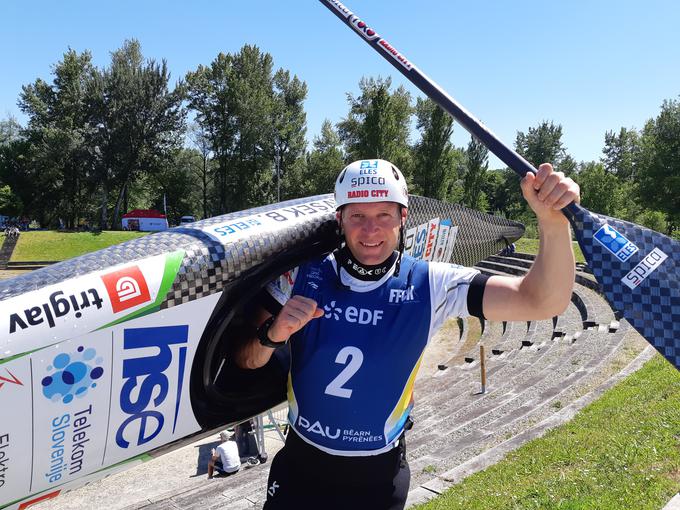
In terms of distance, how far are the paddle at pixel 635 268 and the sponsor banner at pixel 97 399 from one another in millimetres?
1965

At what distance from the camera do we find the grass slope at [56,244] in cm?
3294

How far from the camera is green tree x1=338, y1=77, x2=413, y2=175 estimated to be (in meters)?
39.2

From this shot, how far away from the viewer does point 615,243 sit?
9.07 ft

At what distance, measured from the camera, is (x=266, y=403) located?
3271mm

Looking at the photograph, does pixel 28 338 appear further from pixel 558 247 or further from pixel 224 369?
pixel 558 247

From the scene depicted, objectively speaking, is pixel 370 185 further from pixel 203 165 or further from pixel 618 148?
pixel 618 148

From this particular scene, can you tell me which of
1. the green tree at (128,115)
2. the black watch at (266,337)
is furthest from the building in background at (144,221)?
the black watch at (266,337)

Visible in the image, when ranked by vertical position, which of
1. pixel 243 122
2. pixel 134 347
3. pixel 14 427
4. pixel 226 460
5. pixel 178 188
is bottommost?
pixel 226 460

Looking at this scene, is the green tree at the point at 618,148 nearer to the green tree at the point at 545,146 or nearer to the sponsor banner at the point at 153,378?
the green tree at the point at 545,146

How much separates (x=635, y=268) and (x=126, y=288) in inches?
102

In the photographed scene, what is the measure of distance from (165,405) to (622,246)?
8.46ft

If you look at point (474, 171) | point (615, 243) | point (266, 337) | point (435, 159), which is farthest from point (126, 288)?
point (474, 171)

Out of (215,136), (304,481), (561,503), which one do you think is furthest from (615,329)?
(215,136)

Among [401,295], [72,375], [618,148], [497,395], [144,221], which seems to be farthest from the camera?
[618,148]
